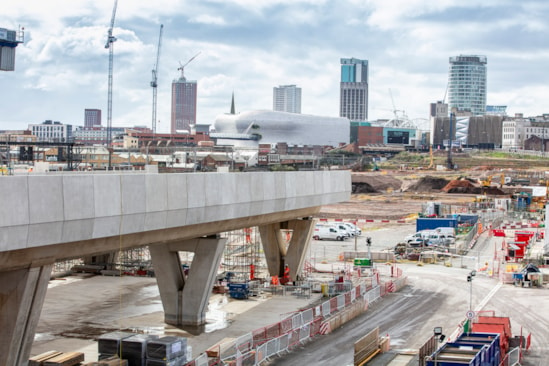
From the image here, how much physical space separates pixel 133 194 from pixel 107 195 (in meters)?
1.37

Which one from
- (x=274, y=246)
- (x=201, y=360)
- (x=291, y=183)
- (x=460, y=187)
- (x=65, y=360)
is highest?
(x=291, y=183)

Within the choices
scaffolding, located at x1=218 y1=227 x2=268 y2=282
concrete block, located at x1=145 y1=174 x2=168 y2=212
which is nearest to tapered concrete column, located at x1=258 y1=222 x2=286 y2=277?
scaffolding, located at x1=218 y1=227 x2=268 y2=282

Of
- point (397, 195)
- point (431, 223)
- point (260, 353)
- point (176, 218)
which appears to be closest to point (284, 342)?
point (260, 353)

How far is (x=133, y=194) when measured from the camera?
24984 millimetres

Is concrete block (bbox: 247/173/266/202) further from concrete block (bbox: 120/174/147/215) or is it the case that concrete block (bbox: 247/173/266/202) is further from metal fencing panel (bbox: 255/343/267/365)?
concrete block (bbox: 120/174/147/215)

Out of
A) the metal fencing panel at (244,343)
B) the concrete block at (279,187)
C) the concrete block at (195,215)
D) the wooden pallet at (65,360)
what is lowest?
the metal fencing panel at (244,343)

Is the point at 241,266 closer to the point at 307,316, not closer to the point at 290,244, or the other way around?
the point at 290,244

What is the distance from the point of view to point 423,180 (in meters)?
142

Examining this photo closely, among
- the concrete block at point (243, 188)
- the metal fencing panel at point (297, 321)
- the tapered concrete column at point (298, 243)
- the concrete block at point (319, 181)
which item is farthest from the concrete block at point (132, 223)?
the tapered concrete column at point (298, 243)

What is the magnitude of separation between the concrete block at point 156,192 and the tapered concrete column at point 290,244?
1915 cm

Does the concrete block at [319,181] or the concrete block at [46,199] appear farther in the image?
the concrete block at [319,181]

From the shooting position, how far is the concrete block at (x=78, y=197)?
2205 cm

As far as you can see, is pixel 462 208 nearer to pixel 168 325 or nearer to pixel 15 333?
pixel 168 325

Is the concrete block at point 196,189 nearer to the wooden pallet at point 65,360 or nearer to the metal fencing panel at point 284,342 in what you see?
the metal fencing panel at point 284,342
